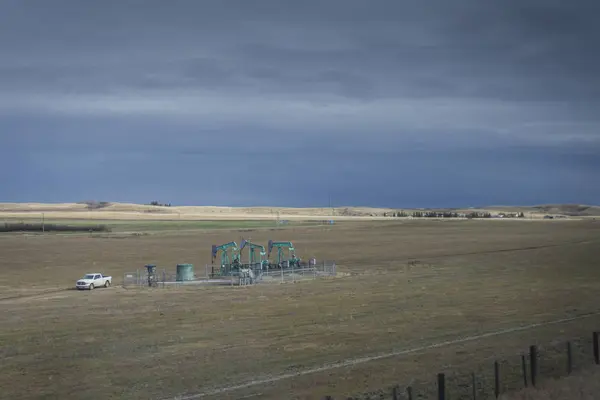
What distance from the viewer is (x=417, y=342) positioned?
27828 mm

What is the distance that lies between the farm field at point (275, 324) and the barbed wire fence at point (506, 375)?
1114 mm

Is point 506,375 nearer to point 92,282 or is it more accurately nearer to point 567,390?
point 567,390

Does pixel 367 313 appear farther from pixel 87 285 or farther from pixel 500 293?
pixel 87 285

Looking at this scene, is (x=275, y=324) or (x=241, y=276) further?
(x=241, y=276)

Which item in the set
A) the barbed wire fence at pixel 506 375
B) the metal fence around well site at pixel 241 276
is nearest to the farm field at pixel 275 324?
the barbed wire fence at pixel 506 375

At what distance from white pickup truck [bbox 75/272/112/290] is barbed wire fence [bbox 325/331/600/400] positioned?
31507 mm

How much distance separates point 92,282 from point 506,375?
110 feet

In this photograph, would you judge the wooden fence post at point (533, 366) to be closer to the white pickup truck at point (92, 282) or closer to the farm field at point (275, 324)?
the farm field at point (275, 324)

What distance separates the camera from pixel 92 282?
1921 inches

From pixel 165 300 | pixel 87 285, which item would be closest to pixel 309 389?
pixel 165 300

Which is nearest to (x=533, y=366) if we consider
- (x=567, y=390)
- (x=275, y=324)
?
(x=567, y=390)

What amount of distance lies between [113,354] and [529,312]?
740 inches

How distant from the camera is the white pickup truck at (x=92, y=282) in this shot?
48.4 metres

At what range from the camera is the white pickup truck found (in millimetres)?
48406
